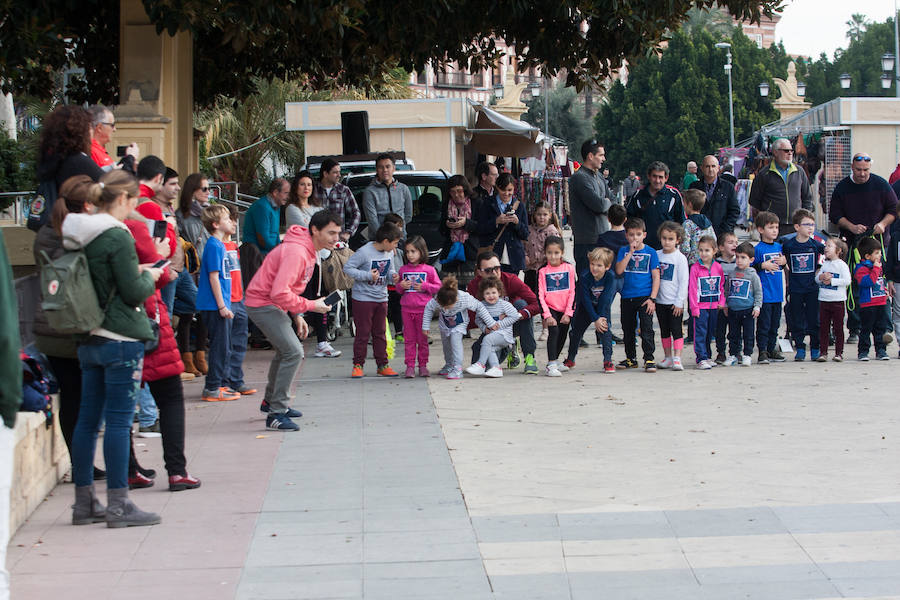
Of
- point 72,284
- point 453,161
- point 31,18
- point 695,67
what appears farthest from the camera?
point 695,67

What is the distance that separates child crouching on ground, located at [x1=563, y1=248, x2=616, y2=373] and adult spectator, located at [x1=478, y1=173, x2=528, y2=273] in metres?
1.22

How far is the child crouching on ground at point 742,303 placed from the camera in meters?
11.2

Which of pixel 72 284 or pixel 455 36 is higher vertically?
pixel 455 36

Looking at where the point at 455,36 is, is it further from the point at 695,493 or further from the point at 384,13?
the point at 695,493

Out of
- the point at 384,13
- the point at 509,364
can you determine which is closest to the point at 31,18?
the point at 384,13

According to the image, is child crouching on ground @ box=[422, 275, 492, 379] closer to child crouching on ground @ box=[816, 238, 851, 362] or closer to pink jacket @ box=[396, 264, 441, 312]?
pink jacket @ box=[396, 264, 441, 312]

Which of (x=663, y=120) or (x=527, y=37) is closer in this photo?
(x=527, y=37)

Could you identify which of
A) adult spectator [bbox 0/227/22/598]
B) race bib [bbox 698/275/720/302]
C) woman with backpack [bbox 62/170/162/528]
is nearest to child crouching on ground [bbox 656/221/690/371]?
race bib [bbox 698/275/720/302]

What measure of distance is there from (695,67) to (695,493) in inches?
2557

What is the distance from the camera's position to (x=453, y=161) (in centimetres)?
2708

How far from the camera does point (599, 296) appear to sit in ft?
36.4

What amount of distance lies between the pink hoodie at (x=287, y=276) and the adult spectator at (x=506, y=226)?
416 cm

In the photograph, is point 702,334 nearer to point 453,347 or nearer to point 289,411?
point 453,347

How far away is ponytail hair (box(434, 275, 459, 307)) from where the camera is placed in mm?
10508
